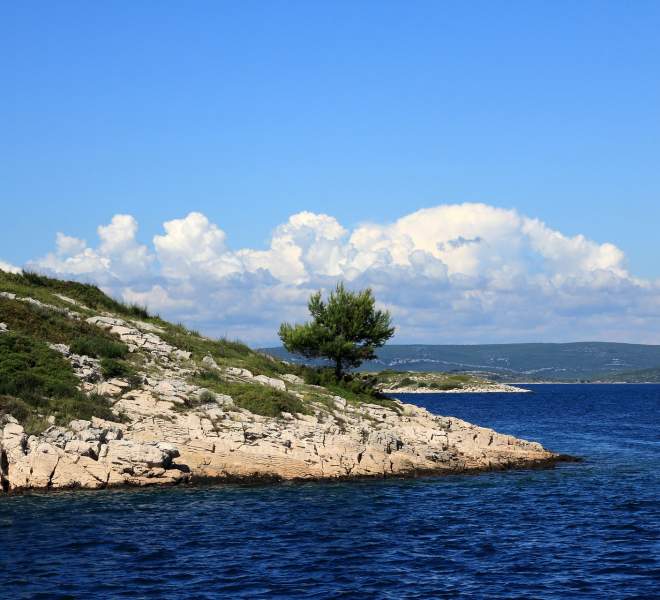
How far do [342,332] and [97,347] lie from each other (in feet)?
79.1

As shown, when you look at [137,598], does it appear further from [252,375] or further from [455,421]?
[455,421]

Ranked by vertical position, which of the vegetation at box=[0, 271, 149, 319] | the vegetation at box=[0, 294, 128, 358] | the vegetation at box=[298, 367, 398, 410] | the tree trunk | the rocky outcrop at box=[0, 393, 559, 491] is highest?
the vegetation at box=[0, 271, 149, 319]

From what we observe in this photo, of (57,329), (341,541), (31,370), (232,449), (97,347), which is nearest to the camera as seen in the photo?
(341,541)

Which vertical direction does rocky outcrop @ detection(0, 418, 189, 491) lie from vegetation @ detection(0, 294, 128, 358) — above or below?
below

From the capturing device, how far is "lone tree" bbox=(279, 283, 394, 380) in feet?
229

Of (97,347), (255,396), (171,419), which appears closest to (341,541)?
(171,419)

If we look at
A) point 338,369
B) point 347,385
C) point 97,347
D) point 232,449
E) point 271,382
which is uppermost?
point 97,347

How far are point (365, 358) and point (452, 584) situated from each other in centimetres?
4579

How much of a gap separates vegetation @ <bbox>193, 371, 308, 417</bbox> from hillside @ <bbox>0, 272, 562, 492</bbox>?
87 mm

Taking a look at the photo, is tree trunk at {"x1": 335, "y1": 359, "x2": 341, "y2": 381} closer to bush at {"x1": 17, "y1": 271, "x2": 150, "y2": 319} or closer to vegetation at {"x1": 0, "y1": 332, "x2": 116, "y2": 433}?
bush at {"x1": 17, "y1": 271, "x2": 150, "y2": 319}

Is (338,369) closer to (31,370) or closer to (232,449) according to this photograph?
(232,449)

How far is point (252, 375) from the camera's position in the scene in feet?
193

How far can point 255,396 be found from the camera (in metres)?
51.3

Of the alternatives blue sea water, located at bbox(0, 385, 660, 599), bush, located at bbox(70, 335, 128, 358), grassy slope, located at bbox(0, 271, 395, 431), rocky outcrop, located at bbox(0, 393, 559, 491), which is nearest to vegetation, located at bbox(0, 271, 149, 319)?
grassy slope, located at bbox(0, 271, 395, 431)
